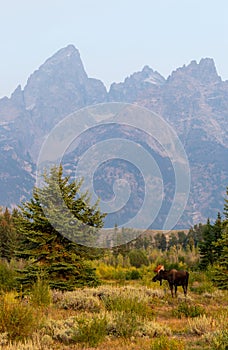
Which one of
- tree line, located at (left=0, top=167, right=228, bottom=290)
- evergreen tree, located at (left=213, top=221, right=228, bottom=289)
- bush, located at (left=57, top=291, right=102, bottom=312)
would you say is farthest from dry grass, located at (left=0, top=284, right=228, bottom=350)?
evergreen tree, located at (left=213, top=221, right=228, bottom=289)

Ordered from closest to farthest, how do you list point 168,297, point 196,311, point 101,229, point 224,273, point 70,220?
point 196,311, point 168,297, point 70,220, point 101,229, point 224,273

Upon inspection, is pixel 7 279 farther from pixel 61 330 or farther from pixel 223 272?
pixel 61 330

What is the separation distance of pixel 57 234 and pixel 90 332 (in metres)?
9.82

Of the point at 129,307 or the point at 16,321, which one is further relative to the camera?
the point at 129,307

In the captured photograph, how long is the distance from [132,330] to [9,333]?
8.77ft

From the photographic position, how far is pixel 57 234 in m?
18.3

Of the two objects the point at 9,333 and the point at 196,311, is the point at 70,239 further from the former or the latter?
the point at 9,333

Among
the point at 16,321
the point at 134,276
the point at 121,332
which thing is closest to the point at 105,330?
the point at 121,332

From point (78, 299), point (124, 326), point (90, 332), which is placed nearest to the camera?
point (90, 332)

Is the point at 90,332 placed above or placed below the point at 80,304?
below

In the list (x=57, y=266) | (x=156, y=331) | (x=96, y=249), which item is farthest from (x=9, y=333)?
(x=96, y=249)

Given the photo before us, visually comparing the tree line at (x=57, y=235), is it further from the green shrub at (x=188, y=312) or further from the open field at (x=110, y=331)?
the green shrub at (x=188, y=312)

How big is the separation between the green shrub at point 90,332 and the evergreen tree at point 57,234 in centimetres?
888

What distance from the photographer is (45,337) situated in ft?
28.1
